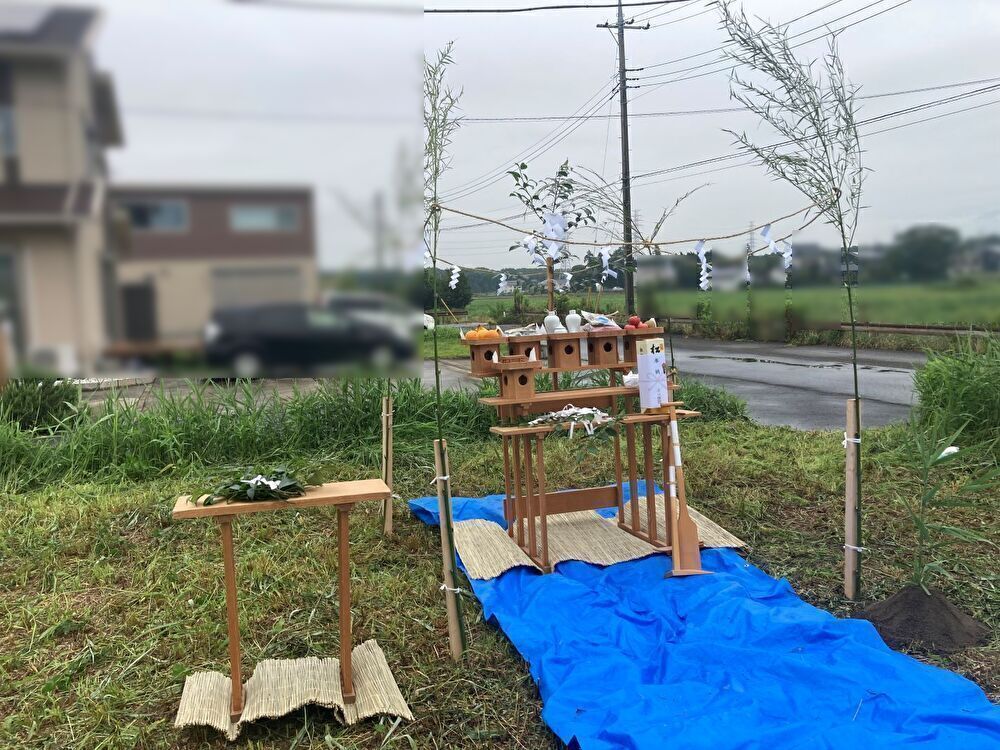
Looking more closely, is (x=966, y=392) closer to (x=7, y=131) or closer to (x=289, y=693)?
(x=289, y=693)

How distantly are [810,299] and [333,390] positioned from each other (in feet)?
31.1

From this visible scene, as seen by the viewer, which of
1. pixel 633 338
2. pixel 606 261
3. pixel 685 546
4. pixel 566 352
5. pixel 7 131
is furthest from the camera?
pixel 606 261

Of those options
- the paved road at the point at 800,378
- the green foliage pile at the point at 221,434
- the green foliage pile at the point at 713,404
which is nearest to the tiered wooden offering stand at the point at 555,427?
the paved road at the point at 800,378

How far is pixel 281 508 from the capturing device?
2330 millimetres

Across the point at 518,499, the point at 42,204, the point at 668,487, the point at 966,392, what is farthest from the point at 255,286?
the point at 966,392

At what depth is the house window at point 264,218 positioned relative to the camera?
62 centimetres

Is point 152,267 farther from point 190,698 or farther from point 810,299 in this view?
point 810,299

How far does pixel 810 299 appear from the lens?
1273 centimetres

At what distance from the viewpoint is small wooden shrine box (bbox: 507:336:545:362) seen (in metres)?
3.77

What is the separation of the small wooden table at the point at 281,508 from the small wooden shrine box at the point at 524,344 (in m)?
1.50

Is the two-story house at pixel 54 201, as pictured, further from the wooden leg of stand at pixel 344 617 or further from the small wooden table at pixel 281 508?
the wooden leg of stand at pixel 344 617

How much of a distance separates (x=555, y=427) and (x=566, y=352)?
1.48 feet

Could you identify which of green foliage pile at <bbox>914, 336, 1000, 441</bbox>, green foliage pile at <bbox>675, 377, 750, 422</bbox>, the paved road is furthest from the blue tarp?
green foliage pile at <bbox>675, 377, 750, 422</bbox>

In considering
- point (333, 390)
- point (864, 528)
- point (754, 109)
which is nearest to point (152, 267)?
point (754, 109)
